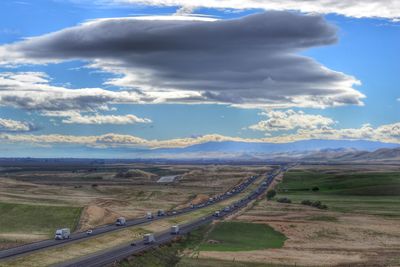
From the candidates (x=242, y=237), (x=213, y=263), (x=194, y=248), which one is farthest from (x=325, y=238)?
(x=213, y=263)

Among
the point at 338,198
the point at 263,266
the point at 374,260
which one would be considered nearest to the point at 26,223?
the point at 263,266

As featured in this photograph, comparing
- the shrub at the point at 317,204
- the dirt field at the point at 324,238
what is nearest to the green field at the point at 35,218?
the dirt field at the point at 324,238

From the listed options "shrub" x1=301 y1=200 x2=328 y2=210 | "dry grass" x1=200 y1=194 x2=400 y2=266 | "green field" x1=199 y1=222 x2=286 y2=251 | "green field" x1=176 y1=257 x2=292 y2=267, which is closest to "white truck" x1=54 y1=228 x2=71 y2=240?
"green field" x1=199 y1=222 x2=286 y2=251

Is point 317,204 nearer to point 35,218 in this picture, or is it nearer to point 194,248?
point 35,218

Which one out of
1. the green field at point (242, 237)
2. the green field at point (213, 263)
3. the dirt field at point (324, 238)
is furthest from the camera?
the green field at point (242, 237)

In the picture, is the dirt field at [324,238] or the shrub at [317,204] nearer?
the dirt field at [324,238]

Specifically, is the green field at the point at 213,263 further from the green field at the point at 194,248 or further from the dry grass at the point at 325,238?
the dry grass at the point at 325,238
